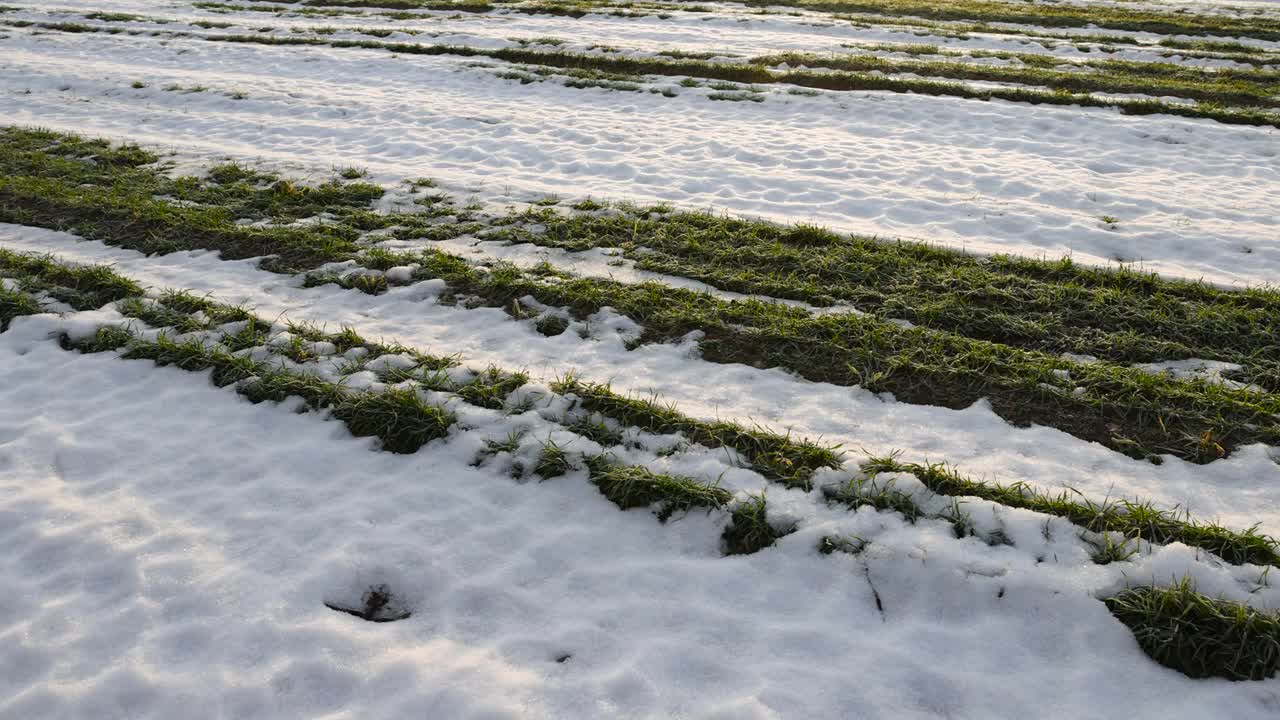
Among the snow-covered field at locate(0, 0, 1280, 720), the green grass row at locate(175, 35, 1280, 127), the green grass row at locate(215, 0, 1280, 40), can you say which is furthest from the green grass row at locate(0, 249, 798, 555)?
the green grass row at locate(215, 0, 1280, 40)

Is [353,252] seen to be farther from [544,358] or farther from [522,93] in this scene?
[522,93]

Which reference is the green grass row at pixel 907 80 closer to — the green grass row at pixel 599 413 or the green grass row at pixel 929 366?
the green grass row at pixel 929 366

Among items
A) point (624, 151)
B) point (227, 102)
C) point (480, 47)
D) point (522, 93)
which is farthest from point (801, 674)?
point (480, 47)

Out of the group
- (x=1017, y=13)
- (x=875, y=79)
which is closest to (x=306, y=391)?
(x=875, y=79)

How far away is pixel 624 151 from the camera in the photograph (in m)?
10.1

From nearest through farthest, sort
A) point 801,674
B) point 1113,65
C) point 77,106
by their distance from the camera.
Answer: point 801,674
point 77,106
point 1113,65

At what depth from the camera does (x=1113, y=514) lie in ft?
12.3

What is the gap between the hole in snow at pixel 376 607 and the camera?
3.42 metres

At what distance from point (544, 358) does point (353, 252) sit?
2.79 metres

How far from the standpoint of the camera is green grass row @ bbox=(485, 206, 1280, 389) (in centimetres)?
532

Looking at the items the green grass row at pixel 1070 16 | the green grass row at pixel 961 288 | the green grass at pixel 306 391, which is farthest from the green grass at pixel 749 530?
the green grass row at pixel 1070 16

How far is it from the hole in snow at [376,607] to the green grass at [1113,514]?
260cm

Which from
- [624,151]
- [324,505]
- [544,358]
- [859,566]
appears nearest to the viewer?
[859,566]

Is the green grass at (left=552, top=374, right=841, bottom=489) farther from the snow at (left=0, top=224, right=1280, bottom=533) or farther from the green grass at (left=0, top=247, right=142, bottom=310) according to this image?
the green grass at (left=0, top=247, right=142, bottom=310)
